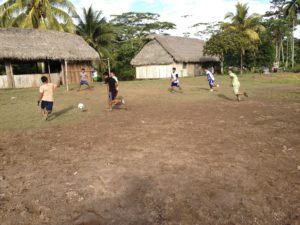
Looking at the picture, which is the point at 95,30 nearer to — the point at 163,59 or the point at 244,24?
the point at 163,59

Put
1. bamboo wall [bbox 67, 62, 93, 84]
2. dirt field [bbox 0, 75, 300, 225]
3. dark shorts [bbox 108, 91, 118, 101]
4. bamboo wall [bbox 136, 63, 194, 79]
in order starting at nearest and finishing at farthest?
dirt field [bbox 0, 75, 300, 225] < dark shorts [bbox 108, 91, 118, 101] < bamboo wall [bbox 67, 62, 93, 84] < bamboo wall [bbox 136, 63, 194, 79]

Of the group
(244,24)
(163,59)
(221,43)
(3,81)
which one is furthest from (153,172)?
(244,24)

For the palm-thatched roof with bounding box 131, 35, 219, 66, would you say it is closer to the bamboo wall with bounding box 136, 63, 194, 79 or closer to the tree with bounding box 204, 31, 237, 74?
the bamboo wall with bounding box 136, 63, 194, 79

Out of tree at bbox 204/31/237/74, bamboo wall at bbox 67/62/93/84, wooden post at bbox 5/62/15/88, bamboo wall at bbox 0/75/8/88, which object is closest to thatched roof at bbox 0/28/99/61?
wooden post at bbox 5/62/15/88

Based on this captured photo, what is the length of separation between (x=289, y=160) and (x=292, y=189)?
1.21 metres

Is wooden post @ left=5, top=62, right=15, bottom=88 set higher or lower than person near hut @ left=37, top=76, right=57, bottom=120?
higher

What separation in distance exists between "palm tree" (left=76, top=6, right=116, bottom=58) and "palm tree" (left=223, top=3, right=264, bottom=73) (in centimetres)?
1477

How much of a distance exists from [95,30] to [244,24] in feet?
59.0

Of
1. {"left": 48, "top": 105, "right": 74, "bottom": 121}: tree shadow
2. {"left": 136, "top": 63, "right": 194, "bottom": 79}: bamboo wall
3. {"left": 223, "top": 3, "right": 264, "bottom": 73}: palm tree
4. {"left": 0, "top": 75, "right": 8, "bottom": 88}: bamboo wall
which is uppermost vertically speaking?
{"left": 223, "top": 3, "right": 264, "bottom": 73}: palm tree

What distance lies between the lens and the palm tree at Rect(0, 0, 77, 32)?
26.1m

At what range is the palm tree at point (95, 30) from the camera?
3203cm

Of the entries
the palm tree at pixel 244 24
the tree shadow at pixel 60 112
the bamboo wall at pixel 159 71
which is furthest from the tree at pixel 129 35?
the tree shadow at pixel 60 112

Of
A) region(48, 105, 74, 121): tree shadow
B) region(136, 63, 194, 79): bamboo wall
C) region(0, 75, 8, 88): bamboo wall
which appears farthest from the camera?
region(136, 63, 194, 79): bamboo wall

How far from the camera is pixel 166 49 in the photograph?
111ft
